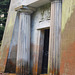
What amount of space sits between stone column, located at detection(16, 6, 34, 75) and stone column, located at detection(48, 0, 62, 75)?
8.14ft

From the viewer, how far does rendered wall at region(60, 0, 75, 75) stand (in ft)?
21.8

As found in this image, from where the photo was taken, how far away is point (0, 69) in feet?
37.3

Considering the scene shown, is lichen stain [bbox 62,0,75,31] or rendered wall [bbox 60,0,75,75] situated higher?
lichen stain [bbox 62,0,75,31]

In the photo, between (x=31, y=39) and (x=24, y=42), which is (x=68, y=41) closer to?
(x=24, y=42)

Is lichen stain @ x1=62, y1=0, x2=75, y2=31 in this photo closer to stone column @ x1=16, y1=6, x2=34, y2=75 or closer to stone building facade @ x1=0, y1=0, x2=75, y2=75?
stone building facade @ x1=0, y1=0, x2=75, y2=75

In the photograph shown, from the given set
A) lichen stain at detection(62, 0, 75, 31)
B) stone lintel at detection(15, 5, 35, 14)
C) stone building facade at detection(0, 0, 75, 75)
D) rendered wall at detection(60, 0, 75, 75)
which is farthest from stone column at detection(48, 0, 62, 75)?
stone lintel at detection(15, 5, 35, 14)

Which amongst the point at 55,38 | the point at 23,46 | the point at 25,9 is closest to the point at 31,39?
the point at 23,46

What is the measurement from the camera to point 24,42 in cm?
1054

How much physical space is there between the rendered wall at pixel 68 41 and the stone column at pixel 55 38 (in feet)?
3.21

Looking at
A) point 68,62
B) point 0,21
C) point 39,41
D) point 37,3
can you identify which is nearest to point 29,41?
point 39,41

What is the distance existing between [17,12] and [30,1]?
1.55m

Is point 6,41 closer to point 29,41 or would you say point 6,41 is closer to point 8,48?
point 8,48

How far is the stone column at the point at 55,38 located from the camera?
805 cm

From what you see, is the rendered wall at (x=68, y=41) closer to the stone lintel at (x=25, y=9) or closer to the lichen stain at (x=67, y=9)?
the lichen stain at (x=67, y=9)
